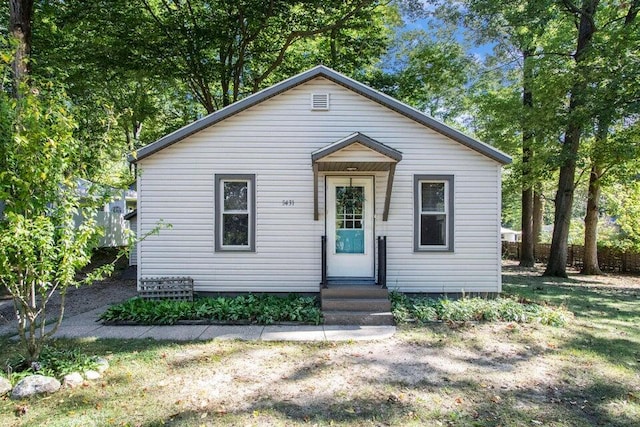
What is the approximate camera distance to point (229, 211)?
27.9 feet

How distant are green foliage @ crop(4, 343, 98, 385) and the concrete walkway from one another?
1284 mm

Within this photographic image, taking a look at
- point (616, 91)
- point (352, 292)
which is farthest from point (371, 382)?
point (616, 91)

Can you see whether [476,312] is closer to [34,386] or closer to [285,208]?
[285,208]

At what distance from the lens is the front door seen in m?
8.55

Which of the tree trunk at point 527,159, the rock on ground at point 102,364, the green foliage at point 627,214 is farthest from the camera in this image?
the green foliage at point 627,214

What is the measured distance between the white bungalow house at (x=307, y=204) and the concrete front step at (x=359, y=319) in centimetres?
143

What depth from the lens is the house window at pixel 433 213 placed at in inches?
335

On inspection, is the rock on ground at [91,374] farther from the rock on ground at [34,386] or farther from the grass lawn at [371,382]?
the rock on ground at [34,386]

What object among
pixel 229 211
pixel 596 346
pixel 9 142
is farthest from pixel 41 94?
pixel 596 346

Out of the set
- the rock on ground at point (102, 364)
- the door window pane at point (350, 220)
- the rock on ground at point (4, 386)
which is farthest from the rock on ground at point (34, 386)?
the door window pane at point (350, 220)

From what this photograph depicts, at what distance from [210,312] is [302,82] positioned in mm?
5374

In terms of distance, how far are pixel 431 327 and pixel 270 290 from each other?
3.61 meters

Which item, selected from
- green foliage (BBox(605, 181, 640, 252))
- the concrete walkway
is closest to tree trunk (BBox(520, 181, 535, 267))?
green foliage (BBox(605, 181, 640, 252))

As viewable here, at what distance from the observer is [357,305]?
7.33 meters
